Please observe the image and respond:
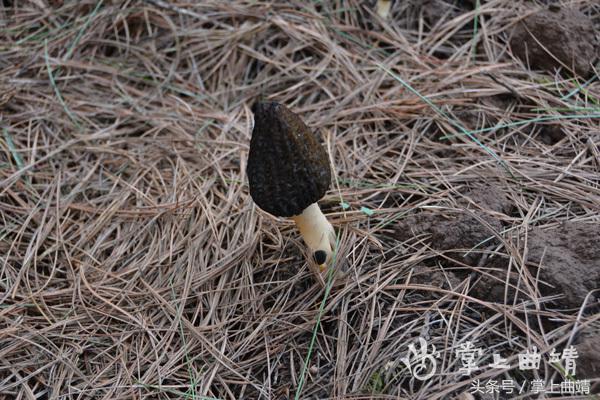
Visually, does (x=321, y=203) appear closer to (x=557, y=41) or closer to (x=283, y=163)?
(x=283, y=163)

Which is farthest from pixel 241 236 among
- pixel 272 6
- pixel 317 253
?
pixel 272 6

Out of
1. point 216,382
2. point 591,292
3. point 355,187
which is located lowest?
point 216,382

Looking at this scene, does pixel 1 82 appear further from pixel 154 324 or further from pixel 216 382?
pixel 216 382

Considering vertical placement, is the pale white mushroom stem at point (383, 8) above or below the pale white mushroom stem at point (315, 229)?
above

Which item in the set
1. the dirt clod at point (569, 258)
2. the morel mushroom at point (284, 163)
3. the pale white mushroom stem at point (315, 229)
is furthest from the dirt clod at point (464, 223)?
the morel mushroom at point (284, 163)

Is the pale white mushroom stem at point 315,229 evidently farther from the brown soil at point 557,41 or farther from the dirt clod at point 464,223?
the brown soil at point 557,41

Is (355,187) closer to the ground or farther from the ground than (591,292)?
closer to the ground
